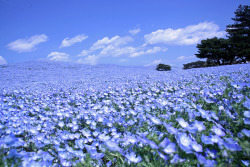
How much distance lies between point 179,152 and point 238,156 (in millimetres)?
424

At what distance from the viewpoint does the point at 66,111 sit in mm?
3160

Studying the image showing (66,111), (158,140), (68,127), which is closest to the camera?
(158,140)

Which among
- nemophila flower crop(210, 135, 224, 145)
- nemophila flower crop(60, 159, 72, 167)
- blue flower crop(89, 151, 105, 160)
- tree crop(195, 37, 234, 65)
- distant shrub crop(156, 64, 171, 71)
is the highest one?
tree crop(195, 37, 234, 65)

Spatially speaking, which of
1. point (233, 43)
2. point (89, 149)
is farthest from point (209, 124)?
point (233, 43)

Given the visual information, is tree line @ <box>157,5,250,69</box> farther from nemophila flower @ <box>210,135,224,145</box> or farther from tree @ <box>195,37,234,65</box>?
nemophila flower @ <box>210,135,224,145</box>

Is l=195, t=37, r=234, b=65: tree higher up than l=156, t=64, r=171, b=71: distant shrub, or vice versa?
l=195, t=37, r=234, b=65: tree

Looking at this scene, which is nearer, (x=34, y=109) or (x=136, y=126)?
(x=136, y=126)

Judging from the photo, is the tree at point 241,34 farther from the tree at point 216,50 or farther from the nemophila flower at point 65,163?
the nemophila flower at point 65,163

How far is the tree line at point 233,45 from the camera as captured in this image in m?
28.0

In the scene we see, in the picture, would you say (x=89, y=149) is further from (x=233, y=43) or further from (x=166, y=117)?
(x=233, y=43)

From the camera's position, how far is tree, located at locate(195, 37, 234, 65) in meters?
28.6

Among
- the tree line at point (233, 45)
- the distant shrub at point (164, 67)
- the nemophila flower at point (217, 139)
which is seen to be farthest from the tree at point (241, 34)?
the nemophila flower at point (217, 139)

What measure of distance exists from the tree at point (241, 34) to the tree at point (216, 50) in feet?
3.20

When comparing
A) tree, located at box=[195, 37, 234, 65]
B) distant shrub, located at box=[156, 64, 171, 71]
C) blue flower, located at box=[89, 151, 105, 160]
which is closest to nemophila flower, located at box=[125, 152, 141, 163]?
blue flower, located at box=[89, 151, 105, 160]
